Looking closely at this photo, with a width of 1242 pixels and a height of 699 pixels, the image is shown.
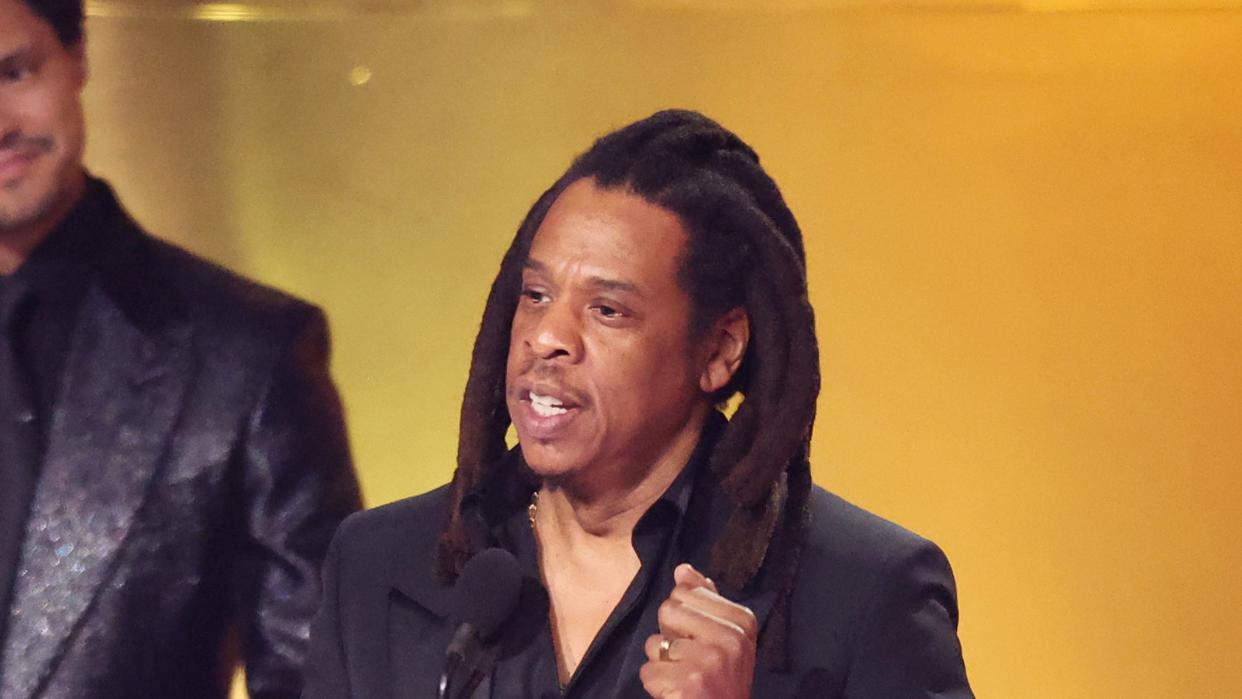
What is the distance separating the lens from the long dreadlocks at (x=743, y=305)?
1.60 m

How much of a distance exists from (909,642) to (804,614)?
0.37ft

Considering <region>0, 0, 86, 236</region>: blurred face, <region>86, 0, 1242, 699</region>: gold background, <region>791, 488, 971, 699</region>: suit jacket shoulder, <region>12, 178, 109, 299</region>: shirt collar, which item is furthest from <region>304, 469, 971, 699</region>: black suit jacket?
Result: <region>0, 0, 86, 236</region>: blurred face

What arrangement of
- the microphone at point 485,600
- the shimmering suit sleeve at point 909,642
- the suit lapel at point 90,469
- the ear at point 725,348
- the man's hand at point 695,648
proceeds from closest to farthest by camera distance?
the man's hand at point 695,648
the microphone at point 485,600
the shimmering suit sleeve at point 909,642
the ear at point 725,348
the suit lapel at point 90,469

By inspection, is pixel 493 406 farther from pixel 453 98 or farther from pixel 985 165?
pixel 985 165

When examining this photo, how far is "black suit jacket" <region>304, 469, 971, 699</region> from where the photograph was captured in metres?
1.55

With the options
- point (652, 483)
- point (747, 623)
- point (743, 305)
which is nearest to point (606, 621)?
point (652, 483)

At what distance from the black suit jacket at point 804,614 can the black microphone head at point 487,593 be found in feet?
0.54

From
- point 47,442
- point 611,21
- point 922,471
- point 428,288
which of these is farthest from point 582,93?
point 47,442

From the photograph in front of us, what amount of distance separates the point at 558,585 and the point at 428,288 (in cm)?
76

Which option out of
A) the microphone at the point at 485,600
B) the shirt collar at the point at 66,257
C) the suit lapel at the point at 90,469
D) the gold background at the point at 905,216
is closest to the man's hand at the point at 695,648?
the microphone at the point at 485,600

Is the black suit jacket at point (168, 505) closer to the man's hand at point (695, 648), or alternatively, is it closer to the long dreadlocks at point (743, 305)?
the long dreadlocks at point (743, 305)

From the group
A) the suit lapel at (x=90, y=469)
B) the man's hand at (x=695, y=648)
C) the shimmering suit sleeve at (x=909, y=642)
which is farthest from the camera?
the suit lapel at (x=90, y=469)

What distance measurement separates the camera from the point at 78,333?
6.88 ft

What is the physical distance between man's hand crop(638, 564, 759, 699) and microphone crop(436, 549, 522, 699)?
0.19 m
